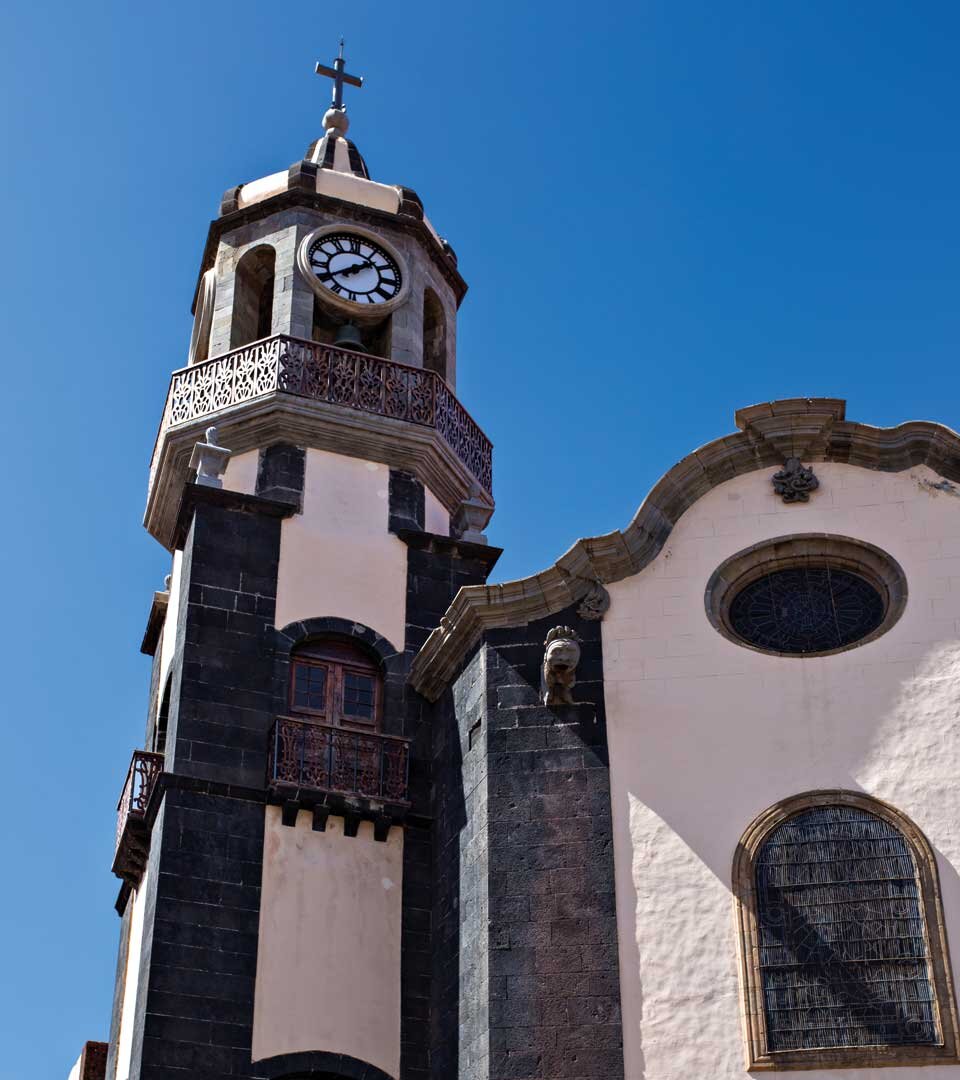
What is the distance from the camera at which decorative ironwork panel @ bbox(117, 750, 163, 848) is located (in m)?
20.9

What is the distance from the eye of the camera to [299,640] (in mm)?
21766

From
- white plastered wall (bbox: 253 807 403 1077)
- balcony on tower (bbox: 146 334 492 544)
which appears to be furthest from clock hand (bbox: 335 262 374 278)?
white plastered wall (bbox: 253 807 403 1077)

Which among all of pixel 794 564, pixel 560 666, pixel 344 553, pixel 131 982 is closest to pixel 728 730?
pixel 560 666

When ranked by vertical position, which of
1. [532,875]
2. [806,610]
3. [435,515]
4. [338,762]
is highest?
[435,515]

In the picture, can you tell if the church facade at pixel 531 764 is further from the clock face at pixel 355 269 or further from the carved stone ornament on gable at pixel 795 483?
the clock face at pixel 355 269

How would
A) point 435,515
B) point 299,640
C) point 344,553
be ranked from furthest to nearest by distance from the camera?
point 435,515 → point 344,553 → point 299,640

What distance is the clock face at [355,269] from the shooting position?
2523cm

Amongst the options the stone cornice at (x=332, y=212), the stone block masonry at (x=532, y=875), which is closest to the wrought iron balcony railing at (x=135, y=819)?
the stone block masonry at (x=532, y=875)

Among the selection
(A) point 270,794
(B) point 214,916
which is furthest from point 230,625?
(B) point 214,916

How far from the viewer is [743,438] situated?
20.0m

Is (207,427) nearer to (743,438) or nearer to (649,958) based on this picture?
(743,438)

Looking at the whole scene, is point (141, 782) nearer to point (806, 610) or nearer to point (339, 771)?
point (339, 771)

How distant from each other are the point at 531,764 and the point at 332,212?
10.3 metres

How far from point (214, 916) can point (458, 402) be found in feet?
28.4
